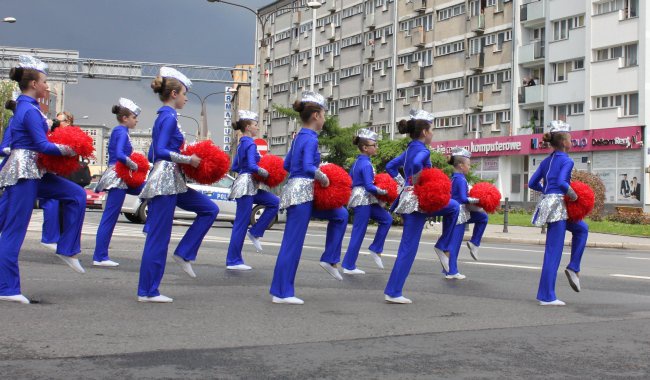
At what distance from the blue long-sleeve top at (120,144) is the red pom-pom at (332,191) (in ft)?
11.3

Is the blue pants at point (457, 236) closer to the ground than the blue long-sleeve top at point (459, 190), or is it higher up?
closer to the ground

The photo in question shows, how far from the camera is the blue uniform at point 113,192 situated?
12.2 metres

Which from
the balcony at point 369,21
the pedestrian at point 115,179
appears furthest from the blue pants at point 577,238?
the balcony at point 369,21

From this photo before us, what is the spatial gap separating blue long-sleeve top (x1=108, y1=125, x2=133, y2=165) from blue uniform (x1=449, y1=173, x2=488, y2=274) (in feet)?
14.8

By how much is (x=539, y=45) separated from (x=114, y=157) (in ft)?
155

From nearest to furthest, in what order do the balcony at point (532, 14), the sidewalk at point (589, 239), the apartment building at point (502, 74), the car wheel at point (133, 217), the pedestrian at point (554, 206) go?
the pedestrian at point (554, 206) < the sidewalk at point (589, 239) < the car wheel at point (133, 217) < the apartment building at point (502, 74) < the balcony at point (532, 14)

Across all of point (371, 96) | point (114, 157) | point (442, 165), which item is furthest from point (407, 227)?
point (371, 96)

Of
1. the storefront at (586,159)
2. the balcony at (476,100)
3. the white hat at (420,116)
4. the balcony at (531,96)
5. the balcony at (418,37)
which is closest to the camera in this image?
the white hat at (420,116)

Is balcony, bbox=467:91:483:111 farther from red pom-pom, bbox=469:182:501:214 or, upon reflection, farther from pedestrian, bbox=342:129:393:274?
pedestrian, bbox=342:129:393:274

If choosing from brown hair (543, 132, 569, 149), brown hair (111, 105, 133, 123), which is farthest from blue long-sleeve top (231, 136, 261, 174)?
brown hair (543, 132, 569, 149)

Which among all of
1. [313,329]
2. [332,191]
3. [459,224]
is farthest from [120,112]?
[313,329]

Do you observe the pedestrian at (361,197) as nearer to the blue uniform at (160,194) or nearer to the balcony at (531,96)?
the blue uniform at (160,194)

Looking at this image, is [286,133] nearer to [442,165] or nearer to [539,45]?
[539,45]

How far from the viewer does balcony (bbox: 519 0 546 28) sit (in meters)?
55.6
